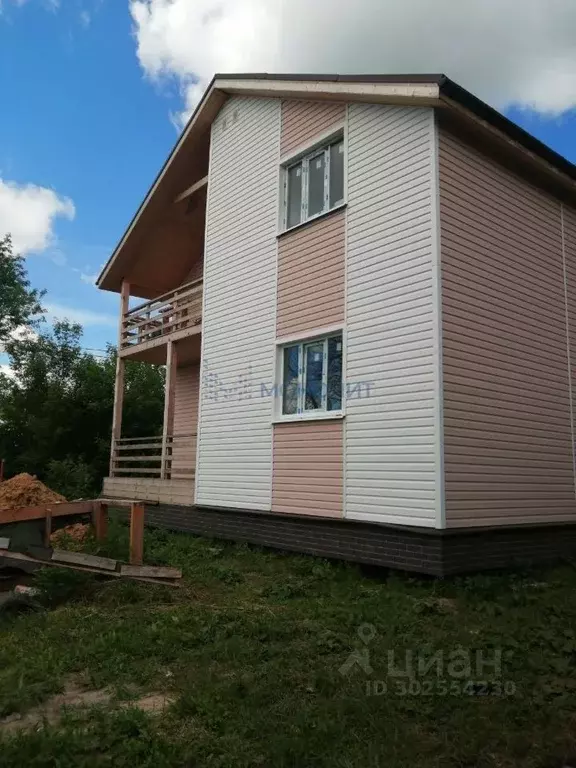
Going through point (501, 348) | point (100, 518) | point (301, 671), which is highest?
point (501, 348)

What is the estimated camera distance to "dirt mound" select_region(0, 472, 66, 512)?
10.7 m

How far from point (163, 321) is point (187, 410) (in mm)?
2432

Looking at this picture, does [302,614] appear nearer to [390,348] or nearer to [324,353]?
[390,348]

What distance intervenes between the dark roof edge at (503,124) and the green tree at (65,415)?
14.1 m

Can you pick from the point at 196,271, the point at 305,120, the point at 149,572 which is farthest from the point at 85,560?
the point at 196,271

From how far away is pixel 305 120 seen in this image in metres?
10.9

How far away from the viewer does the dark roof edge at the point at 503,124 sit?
8008 millimetres

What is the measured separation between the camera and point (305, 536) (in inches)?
366

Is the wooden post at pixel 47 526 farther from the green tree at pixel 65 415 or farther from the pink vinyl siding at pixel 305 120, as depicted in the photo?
the green tree at pixel 65 415

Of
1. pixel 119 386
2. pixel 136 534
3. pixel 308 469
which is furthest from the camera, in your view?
pixel 119 386

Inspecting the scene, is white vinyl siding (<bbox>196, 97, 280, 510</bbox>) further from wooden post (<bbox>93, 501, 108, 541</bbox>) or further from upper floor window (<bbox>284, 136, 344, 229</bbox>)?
wooden post (<bbox>93, 501, 108, 541</bbox>)

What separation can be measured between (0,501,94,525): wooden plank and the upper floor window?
5692 mm

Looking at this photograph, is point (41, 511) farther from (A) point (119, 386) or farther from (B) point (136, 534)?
(A) point (119, 386)

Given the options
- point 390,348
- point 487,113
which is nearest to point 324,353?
point 390,348
